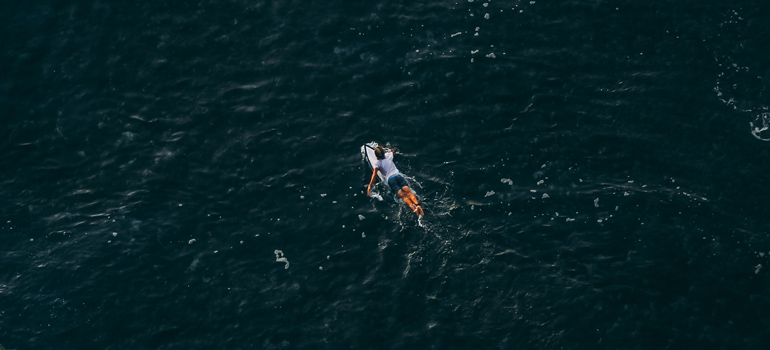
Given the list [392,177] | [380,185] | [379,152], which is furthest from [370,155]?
[392,177]

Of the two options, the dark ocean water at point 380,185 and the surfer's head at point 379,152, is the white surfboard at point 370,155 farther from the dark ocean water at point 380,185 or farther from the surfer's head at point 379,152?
the dark ocean water at point 380,185

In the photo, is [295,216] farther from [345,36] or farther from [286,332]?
[345,36]

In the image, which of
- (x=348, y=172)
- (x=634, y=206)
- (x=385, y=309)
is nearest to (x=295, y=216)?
(x=348, y=172)

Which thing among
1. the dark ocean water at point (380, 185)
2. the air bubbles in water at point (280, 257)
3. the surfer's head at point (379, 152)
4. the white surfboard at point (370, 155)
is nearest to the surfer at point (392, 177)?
the surfer's head at point (379, 152)

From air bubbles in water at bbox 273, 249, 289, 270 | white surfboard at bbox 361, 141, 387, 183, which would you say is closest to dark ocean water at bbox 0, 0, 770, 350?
air bubbles in water at bbox 273, 249, 289, 270

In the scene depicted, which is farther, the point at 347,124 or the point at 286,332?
the point at 347,124

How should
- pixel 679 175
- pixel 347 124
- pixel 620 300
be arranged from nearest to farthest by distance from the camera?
pixel 620 300, pixel 679 175, pixel 347 124
